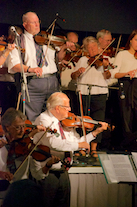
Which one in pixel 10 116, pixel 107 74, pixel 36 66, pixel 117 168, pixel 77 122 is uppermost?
pixel 36 66

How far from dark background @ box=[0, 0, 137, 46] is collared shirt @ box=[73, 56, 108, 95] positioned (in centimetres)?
35

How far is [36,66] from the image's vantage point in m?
2.73

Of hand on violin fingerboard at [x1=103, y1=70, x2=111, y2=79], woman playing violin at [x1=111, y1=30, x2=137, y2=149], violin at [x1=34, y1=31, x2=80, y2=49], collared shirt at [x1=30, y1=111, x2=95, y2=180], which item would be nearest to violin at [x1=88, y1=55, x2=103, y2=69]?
hand on violin fingerboard at [x1=103, y1=70, x2=111, y2=79]

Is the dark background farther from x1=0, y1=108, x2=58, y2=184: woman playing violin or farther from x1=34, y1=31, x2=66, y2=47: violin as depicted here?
x1=0, y1=108, x2=58, y2=184: woman playing violin

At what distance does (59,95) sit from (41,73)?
1.11ft

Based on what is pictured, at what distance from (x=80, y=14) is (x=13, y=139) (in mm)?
1762

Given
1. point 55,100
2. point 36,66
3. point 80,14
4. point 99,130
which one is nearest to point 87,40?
point 80,14

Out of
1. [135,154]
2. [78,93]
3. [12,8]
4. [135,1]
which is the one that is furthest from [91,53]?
[135,154]

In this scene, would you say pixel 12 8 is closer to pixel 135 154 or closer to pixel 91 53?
pixel 91 53

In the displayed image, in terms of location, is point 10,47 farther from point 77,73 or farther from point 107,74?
point 107,74

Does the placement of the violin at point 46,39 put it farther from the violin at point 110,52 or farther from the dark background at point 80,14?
the violin at point 110,52

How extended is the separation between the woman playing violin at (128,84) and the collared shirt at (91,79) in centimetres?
23

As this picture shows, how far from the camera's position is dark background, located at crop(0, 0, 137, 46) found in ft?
8.98

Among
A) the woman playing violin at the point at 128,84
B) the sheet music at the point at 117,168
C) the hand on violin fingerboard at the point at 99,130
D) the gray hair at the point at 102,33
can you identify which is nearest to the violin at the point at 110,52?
the woman playing violin at the point at 128,84
